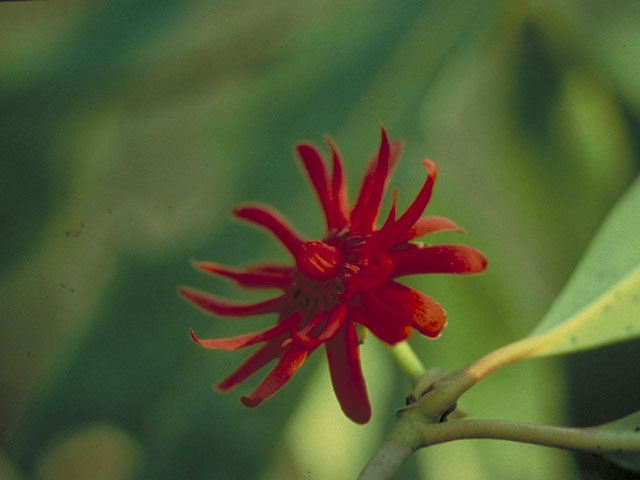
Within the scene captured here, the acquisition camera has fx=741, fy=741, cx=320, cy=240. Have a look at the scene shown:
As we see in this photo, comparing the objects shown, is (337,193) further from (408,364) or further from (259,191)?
(259,191)

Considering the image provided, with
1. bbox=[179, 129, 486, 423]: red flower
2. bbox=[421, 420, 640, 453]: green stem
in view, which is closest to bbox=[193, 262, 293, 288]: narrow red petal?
bbox=[179, 129, 486, 423]: red flower

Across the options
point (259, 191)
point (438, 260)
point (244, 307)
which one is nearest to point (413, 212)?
point (438, 260)

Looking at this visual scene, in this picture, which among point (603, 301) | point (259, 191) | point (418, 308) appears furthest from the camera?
point (259, 191)

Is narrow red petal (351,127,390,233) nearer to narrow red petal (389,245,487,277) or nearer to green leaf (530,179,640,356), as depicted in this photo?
narrow red petal (389,245,487,277)

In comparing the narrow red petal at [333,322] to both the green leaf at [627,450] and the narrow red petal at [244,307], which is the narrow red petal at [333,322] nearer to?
the narrow red petal at [244,307]

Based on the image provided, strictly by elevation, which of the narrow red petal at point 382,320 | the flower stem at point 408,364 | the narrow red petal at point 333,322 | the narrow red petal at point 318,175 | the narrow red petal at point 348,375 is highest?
the narrow red petal at point 318,175

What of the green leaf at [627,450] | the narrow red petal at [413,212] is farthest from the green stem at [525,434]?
the narrow red petal at [413,212]
